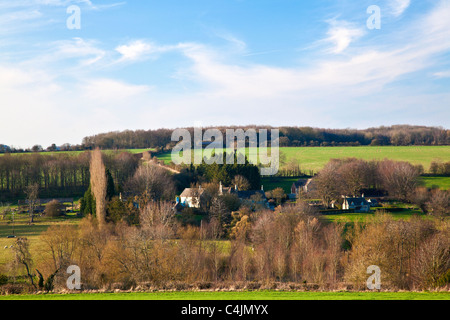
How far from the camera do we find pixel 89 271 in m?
22.8

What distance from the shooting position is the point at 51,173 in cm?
6272

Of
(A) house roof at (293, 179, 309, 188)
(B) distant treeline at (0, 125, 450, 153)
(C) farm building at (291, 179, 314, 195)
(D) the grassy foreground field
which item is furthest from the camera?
(B) distant treeline at (0, 125, 450, 153)

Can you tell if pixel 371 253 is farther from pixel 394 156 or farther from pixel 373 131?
pixel 373 131

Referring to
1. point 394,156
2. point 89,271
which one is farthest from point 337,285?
point 394,156

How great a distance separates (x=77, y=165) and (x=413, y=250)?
58056 millimetres

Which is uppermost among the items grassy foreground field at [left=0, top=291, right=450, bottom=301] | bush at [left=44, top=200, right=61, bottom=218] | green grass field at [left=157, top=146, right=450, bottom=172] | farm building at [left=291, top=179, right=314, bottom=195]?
green grass field at [left=157, top=146, right=450, bottom=172]

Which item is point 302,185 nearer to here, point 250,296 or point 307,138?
point 307,138

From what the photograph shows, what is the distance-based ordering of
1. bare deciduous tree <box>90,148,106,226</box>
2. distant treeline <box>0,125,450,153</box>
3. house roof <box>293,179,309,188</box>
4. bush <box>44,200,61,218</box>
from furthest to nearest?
1. distant treeline <box>0,125,450,153</box>
2. house roof <box>293,179,309,188</box>
3. bush <box>44,200,61,218</box>
4. bare deciduous tree <box>90,148,106,226</box>

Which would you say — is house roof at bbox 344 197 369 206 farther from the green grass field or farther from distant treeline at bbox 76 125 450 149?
distant treeline at bbox 76 125 450 149

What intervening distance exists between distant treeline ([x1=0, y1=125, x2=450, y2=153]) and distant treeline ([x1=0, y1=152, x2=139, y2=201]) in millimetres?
18524

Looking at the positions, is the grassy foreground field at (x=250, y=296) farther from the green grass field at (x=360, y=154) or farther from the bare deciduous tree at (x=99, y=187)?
the green grass field at (x=360, y=154)

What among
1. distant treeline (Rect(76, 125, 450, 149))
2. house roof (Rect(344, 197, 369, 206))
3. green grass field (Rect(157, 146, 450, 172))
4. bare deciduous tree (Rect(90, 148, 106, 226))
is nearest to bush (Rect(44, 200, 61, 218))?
bare deciduous tree (Rect(90, 148, 106, 226))

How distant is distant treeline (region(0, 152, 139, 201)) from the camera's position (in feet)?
198
